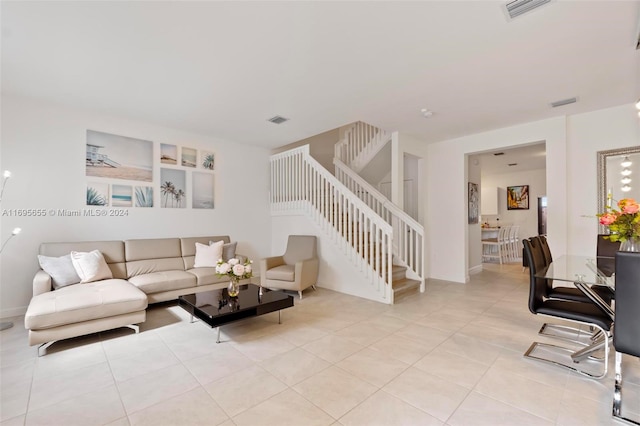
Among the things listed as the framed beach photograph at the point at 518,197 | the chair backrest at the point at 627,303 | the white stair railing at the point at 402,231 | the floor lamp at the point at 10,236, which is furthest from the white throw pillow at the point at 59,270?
the framed beach photograph at the point at 518,197

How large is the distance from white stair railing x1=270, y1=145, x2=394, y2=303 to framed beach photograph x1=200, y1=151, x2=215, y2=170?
1270mm

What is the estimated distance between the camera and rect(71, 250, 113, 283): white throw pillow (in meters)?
3.40

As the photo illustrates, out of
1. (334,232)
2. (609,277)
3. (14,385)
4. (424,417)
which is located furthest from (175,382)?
(609,277)

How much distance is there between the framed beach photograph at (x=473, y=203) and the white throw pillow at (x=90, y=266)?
6370 millimetres

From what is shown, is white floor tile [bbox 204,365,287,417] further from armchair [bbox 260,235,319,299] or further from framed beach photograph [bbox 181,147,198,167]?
framed beach photograph [bbox 181,147,198,167]

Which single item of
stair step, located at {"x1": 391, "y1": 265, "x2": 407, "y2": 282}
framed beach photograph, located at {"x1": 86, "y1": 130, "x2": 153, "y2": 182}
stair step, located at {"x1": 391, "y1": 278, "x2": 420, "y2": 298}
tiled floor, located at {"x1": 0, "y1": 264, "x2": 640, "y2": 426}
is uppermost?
framed beach photograph, located at {"x1": 86, "y1": 130, "x2": 153, "y2": 182}

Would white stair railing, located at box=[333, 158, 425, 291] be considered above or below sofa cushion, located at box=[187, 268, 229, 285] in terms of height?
above

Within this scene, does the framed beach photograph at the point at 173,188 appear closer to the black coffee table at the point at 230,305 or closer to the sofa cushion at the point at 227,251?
the sofa cushion at the point at 227,251

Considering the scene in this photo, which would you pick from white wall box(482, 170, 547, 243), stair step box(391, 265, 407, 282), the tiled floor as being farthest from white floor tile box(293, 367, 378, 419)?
white wall box(482, 170, 547, 243)

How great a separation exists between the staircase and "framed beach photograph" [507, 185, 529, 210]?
5812 mm

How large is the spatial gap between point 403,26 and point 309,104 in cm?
177

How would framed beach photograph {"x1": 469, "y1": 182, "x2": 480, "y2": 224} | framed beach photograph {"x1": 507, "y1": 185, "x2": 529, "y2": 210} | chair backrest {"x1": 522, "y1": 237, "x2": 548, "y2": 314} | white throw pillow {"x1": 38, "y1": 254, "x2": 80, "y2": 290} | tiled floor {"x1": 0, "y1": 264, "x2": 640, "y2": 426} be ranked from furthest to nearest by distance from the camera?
framed beach photograph {"x1": 507, "y1": 185, "x2": 529, "y2": 210}
framed beach photograph {"x1": 469, "y1": 182, "x2": 480, "y2": 224}
white throw pillow {"x1": 38, "y1": 254, "x2": 80, "y2": 290}
chair backrest {"x1": 522, "y1": 237, "x2": 548, "y2": 314}
tiled floor {"x1": 0, "y1": 264, "x2": 640, "y2": 426}

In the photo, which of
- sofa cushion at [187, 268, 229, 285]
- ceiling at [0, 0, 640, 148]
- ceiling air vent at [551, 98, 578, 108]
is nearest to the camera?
ceiling at [0, 0, 640, 148]

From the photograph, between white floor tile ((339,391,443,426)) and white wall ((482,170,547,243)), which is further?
white wall ((482,170,547,243))
